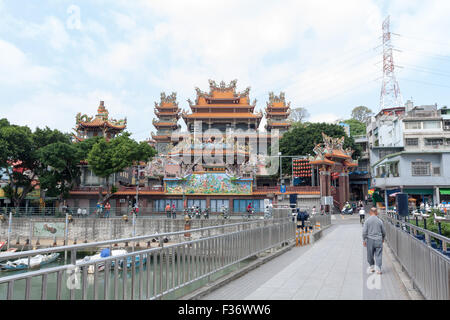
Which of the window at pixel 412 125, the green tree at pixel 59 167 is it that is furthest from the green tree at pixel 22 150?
the window at pixel 412 125

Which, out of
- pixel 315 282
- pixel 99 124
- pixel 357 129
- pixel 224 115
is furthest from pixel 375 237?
pixel 357 129

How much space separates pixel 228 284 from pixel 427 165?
40.3m

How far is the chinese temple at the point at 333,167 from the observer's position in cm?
3834

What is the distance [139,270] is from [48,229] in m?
30.3

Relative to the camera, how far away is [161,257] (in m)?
5.70

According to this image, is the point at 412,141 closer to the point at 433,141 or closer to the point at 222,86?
the point at 433,141

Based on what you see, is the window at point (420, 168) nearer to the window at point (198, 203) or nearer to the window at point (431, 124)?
the window at point (431, 124)

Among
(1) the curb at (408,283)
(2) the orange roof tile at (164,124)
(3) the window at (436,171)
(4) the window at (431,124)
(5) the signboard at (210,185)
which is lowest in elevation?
(1) the curb at (408,283)

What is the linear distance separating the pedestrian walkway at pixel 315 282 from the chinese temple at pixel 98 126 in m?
46.4

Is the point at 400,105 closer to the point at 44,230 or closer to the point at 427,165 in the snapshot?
the point at 427,165

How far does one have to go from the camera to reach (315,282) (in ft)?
24.5

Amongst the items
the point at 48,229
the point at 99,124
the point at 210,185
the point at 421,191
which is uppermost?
the point at 99,124

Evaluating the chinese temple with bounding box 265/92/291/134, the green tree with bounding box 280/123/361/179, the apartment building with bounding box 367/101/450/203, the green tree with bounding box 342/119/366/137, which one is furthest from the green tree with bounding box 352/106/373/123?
the green tree with bounding box 280/123/361/179

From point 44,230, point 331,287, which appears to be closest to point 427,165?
point 331,287
